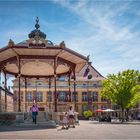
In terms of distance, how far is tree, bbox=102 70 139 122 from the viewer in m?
56.0

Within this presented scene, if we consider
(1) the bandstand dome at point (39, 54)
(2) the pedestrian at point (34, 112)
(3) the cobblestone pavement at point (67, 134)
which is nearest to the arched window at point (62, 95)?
(1) the bandstand dome at point (39, 54)

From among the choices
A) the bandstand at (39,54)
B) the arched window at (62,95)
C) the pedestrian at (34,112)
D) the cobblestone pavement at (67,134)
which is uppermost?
the bandstand at (39,54)

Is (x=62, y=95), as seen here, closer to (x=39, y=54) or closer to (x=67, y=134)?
(x=39, y=54)

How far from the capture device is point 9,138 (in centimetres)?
1481

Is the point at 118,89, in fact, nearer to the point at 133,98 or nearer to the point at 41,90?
the point at 133,98

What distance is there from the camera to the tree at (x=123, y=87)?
184 feet

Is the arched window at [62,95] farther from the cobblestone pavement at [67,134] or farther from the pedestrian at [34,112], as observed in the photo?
the cobblestone pavement at [67,134]

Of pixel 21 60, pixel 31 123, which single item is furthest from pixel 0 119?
pixel 21 60

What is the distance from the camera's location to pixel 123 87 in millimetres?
56094

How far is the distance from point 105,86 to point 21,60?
29198 mm

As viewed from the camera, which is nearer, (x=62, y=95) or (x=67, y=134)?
(x=67, y=134)

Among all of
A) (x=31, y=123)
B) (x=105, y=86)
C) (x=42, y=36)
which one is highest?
(x=42, y=36)

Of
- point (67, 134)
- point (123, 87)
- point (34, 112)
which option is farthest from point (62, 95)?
point (67, 134)

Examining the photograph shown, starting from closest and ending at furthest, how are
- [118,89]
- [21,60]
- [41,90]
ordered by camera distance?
[21,60] → [118,89] → [41,90]
